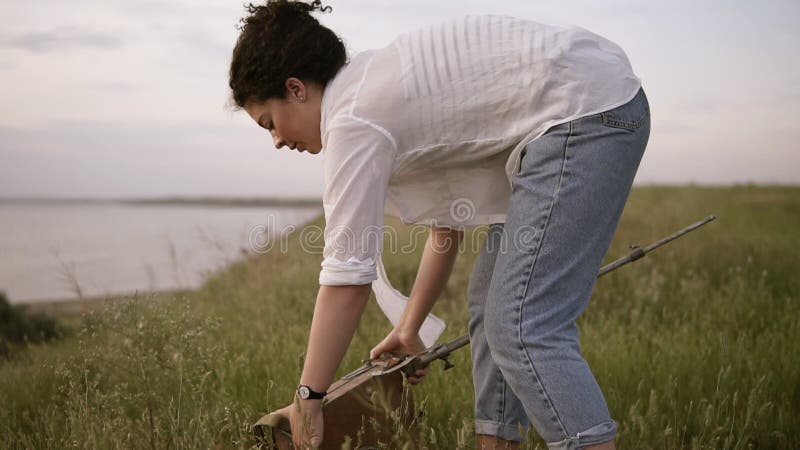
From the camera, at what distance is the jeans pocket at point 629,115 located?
1882 millimetres

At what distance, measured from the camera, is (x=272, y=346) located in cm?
362

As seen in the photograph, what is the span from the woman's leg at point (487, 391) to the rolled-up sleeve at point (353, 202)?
60cm

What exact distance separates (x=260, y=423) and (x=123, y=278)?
821 cm

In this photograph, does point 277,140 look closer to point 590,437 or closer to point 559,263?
point 559,263

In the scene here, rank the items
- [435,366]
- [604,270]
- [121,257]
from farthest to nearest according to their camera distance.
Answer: [121,257] → [435,366] → [604,270]

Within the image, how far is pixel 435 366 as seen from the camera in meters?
3.32

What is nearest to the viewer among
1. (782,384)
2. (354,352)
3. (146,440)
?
(146,440)

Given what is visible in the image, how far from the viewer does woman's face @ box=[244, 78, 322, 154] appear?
6.70 ft

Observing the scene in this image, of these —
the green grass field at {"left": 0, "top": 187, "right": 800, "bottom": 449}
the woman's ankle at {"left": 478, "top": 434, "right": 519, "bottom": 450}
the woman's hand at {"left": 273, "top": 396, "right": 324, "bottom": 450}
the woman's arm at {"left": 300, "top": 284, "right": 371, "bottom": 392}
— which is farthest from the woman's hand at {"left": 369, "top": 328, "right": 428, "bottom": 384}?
the woman's arm at {"left": 300, "top": 284, "right": 371, "bottom": 392}

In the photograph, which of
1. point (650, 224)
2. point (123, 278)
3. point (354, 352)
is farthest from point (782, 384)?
point (123, 278)

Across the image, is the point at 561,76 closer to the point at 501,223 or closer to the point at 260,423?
the point at 501,223

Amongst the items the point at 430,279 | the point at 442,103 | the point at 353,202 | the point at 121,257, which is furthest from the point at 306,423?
the point at 121,257

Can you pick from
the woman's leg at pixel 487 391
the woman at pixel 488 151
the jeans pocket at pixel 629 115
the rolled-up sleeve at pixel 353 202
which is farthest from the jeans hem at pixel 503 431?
the jeans pocket at pixel 629 115

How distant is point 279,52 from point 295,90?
0.11 metres
